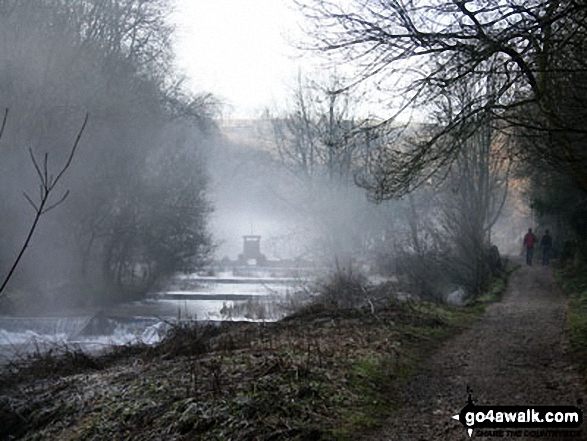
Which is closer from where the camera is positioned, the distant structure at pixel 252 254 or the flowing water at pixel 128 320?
the flowing water at pixel 128 320

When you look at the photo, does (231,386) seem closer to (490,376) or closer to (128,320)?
(490,376)

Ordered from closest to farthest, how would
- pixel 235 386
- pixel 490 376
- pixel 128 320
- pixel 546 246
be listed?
1. pixel 235 386
2. pixel 490 376
3. pixel 128 320
4. pixel 546 246

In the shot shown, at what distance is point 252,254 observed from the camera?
56.0m

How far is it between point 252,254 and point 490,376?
47.1m

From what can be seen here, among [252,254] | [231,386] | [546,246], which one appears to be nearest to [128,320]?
[231,386]

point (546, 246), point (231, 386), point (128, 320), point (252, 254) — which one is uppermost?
point (252, 254)

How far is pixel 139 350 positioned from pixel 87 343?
642 cm

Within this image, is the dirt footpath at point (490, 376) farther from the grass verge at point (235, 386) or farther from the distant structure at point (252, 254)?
the distant structure at point (252, 254)

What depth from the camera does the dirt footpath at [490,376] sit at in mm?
7207

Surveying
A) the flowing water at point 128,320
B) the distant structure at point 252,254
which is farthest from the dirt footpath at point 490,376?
the distant structure at point 252,254

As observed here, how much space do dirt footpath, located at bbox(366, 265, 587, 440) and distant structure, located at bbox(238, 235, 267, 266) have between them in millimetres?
39466

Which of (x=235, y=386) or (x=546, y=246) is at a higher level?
(x=546, y=246)

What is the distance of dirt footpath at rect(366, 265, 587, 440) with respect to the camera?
7.21m

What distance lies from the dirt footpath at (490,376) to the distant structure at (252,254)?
39466 millimetres
